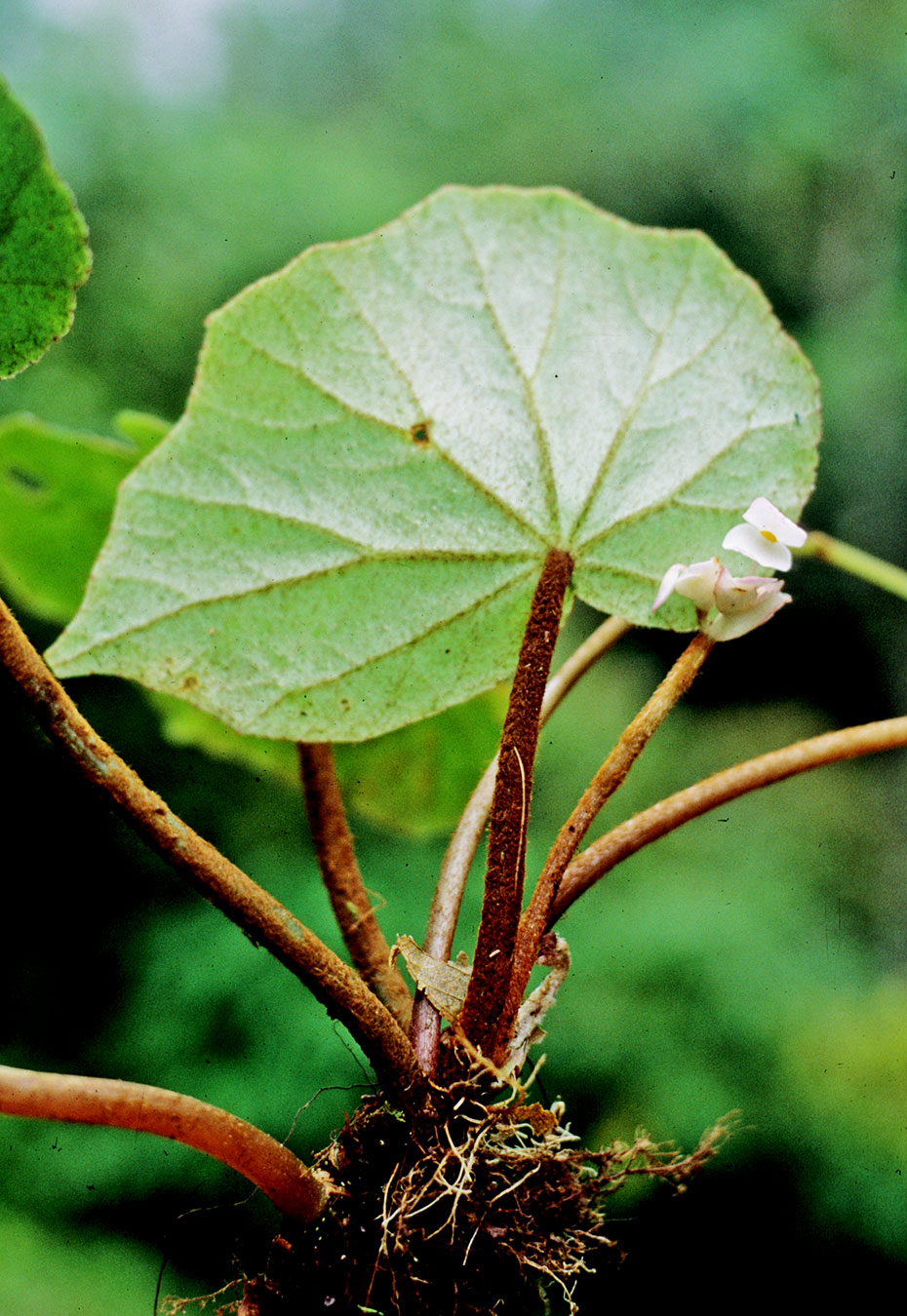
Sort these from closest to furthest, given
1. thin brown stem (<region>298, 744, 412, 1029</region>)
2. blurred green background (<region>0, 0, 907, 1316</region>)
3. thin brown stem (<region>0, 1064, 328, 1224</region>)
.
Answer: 1. thin brown stem (<region>0, 1064, 328, 1224</region>)
2. thin brown stem (<region>298, 744, 412, 1029</region>)
3. blurred green background (<region>0, 0, 907, 1316</region>)

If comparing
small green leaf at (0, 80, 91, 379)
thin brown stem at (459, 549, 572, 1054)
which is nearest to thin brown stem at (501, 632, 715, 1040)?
thin brown stem at (459, 549, 572, 1054)

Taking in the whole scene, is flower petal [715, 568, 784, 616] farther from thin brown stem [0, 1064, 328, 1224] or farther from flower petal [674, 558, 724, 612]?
thin brown stem [0, 1064, 328, 1224]

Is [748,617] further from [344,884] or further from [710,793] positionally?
[344,884]

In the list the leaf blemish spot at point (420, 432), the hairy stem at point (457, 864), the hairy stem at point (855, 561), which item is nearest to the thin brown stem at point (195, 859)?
the hairy stem at point (457, 864)

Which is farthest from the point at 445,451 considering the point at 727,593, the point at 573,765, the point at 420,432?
the point at 573,765

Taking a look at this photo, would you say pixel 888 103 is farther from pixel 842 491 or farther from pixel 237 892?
pixel 237 892
